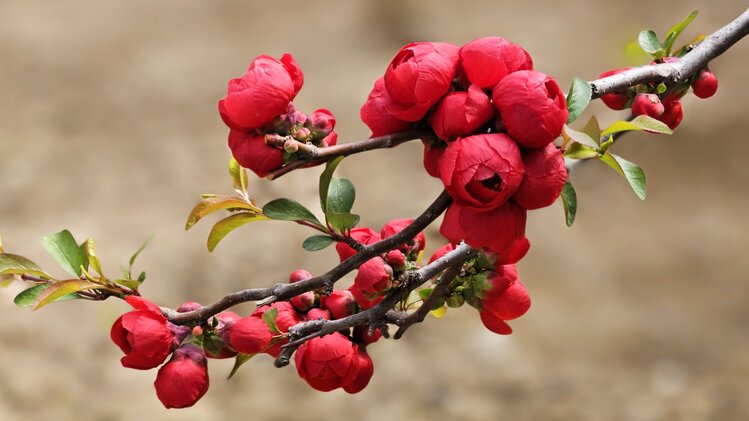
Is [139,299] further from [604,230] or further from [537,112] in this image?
[604,230]

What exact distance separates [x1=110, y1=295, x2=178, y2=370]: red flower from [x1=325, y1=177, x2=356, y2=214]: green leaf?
12cm

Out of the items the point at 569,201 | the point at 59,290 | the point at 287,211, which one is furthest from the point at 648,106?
the point at 59,290

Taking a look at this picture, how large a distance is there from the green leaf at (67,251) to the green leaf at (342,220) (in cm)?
16

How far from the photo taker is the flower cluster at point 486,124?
35 cm

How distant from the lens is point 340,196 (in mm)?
509

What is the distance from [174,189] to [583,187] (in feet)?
2.29

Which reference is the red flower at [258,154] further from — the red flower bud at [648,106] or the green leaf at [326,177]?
the red flower bud at [648,106]

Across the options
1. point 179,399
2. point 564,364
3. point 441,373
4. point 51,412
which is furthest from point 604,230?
point 179,399

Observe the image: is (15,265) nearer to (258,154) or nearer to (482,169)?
(258,154)

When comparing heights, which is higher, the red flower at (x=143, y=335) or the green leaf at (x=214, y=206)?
the green leaf at (x=214, y=206)

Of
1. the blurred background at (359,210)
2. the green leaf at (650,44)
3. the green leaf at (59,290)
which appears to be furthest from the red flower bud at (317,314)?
the blurred background at (359,210)

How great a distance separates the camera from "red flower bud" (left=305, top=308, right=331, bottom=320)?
508mm

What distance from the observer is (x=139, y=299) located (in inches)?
18.1

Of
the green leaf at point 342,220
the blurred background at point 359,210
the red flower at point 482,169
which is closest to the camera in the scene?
the red flower at point 482,169
